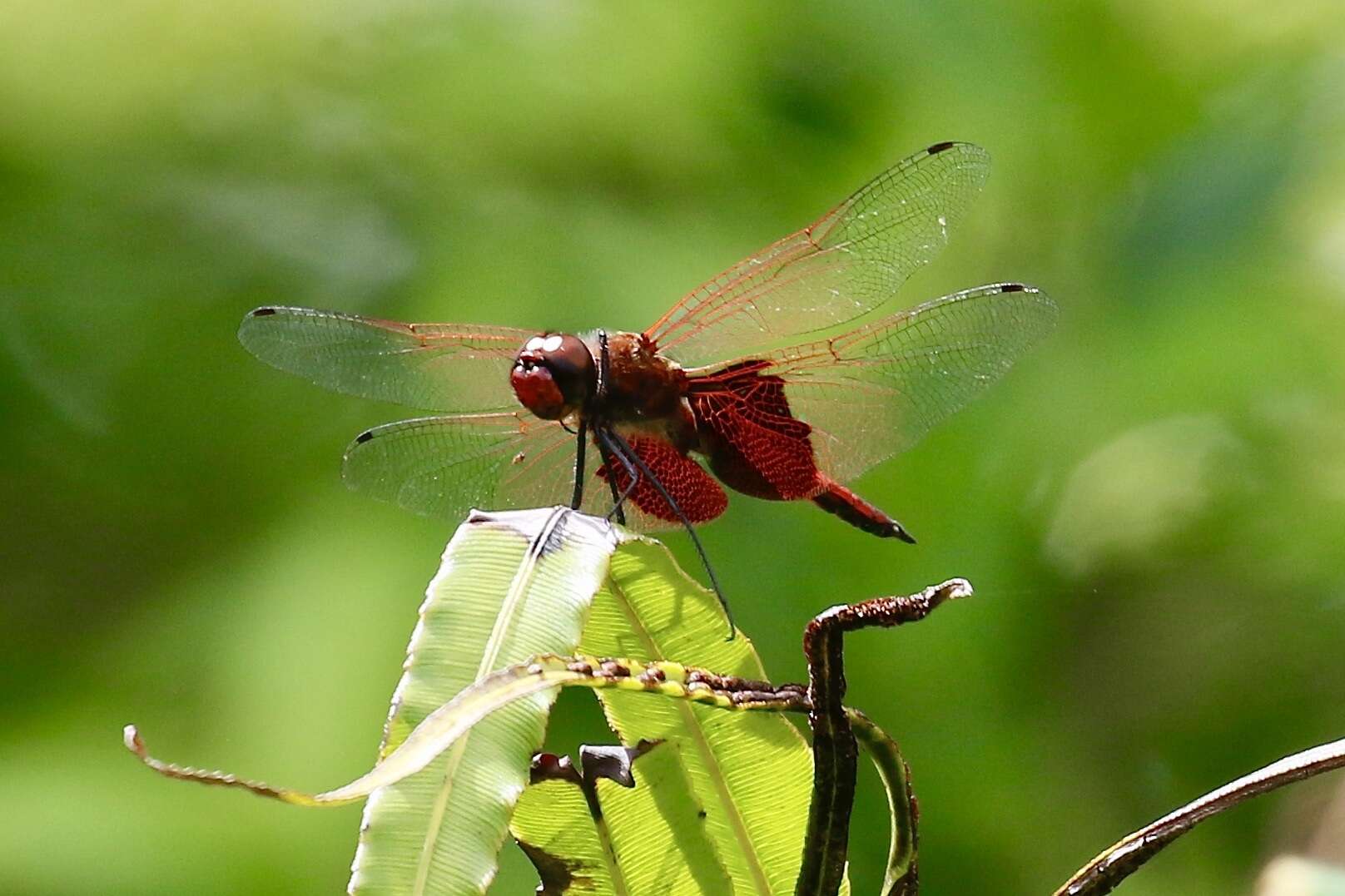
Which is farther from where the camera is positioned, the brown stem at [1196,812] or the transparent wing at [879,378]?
the transparent wing at [879,378]

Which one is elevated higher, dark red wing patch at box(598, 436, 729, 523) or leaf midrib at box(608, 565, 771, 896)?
dark red wing patch at box(598, 436, 729, 523)

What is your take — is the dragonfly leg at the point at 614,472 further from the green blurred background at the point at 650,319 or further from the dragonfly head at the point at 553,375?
the green blurred background at the point at 650,319

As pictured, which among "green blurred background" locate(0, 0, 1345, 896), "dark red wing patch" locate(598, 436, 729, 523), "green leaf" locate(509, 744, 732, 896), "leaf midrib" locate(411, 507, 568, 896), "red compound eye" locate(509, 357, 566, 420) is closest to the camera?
"leaf midrib" locate(411, 507, 568, 896)

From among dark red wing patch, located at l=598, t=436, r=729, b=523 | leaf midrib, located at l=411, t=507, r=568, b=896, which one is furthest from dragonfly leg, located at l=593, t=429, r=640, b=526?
leaf midrib, located at l=411, t=507, r=568, b=896

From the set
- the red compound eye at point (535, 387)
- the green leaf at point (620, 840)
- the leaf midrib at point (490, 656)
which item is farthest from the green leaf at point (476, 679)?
the red compound eye at point (535, 387)

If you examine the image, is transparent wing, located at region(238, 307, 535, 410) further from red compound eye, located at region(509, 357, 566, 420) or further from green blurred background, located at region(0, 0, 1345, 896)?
green blurred background, located at region(0, 0, 1345, 896)

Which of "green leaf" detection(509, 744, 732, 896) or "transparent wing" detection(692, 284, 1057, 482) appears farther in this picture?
"transparent wing" detection(692, 284, 1057, 482)

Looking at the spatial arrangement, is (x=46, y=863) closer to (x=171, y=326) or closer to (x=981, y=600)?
(x=171, y=326)

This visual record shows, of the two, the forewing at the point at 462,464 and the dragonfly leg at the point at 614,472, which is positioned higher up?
the forewing at the point at 462,464

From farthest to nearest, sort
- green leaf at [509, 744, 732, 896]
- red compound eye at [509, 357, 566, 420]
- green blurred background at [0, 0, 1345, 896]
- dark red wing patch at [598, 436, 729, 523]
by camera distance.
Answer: green blurred background at [0, 0, 1345, 896] → dark red wing patch at [598, 436, 729, 523] → red compound eye at [509, 357, 566, 420] → green leaf at [509, 744, 732, 896]
